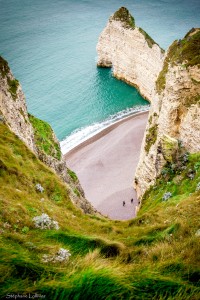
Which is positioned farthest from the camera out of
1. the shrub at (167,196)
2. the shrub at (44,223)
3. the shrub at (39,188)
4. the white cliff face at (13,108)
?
the white cliff face at (13,108)

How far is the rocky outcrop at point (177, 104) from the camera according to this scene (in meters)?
21.0

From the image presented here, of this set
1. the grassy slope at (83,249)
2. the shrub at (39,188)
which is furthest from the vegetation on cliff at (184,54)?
the shrub at (39,188)

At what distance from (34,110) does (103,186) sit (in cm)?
2567

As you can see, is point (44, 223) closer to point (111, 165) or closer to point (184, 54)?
point (184, 54)

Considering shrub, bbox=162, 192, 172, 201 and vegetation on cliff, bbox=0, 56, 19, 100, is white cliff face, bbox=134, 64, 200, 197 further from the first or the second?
vegetation on cliff, bbox=0, 56, 19, 100

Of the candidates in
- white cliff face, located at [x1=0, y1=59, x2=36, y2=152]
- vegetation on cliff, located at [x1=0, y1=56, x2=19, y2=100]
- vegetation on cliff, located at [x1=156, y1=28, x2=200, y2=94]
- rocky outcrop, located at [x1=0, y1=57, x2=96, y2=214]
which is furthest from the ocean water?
vegetation on cliff, located at [x1=156, y1=28, x2=200, y2=94]

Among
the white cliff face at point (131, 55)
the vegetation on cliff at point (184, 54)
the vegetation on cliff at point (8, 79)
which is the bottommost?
the vegetation on cliff at point (8, 79)

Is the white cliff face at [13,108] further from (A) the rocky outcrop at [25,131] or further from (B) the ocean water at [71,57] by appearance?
(B) the ocean water at [71,57]

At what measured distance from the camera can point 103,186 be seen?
3450 centimetres

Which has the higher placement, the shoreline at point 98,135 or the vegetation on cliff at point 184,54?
the vegetation on cliff at point 184,54

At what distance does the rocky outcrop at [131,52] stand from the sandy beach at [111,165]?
9.94 metres

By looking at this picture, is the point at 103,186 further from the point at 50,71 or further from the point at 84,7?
the point at 84,7

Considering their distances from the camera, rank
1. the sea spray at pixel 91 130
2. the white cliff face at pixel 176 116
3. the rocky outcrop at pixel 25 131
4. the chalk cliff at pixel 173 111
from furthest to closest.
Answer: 1. the sea spray at pixel 91 130
2. the chalk cliff at pixel 173 111
3. the white cliff face at pixel 176 116
4. the rocky outcrop at pixel 25 131

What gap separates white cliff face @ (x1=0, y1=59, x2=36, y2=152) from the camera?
63.4 feet
